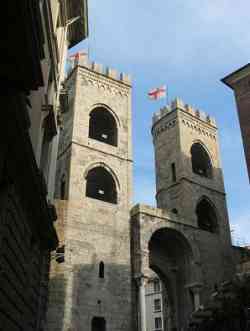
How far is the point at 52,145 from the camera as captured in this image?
15117mm

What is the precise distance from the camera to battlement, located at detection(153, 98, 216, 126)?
33094mm

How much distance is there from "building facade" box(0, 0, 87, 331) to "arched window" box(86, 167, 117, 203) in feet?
35.4

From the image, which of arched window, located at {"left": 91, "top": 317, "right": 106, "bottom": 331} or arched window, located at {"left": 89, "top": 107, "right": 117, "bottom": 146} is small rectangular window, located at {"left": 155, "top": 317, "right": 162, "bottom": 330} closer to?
arched window, located at {"left": 89, "top": 107, "right": 117, "bottom": 146}

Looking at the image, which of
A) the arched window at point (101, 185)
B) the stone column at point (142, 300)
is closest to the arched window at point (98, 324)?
the stone column at point (142, 300)

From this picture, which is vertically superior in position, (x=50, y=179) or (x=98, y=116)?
(x=98, y=116)

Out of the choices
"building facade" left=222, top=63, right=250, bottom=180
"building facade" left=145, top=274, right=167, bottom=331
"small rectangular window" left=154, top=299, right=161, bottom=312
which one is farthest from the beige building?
"small rectangular window" left=154, top=299, right=161, bottom=312

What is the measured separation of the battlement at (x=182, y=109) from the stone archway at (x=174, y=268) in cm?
1114

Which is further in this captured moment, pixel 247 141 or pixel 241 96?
pixel 241 96

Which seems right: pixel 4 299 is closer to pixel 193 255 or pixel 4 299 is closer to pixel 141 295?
pixel 141 295

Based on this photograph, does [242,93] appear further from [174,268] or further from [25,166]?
[25,166]

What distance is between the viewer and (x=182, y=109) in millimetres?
32875

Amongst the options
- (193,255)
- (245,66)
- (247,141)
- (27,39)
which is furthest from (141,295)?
(27,39)

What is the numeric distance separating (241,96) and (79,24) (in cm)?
1023

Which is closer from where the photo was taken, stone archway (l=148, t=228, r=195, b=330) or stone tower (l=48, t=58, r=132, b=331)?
stone tower (l=48, t=58, r=132, b=331)
